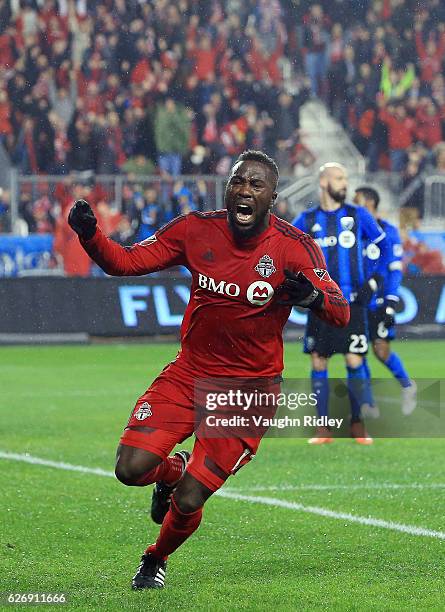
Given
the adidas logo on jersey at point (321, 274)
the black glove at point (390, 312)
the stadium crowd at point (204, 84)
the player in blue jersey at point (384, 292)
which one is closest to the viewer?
the adidas logo on jersey at point (321, 274)

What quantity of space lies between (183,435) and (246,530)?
137 centimetres

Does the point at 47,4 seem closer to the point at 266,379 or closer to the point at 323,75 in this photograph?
the point at 323,75

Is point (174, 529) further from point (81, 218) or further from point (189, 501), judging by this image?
point (81, 218)

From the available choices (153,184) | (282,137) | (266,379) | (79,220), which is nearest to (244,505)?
(266,379)

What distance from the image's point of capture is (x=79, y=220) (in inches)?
207

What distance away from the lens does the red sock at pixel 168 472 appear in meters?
5.63

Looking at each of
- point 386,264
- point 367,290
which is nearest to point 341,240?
point 367,290

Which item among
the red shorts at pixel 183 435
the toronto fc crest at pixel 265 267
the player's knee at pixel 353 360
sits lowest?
the player's knee at pixel 353 360

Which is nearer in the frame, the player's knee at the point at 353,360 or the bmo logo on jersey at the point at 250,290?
the bmo logo on jersey at the point at 250,290

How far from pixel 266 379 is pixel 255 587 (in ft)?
2.97

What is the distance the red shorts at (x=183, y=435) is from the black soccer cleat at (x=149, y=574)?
0.41 meters

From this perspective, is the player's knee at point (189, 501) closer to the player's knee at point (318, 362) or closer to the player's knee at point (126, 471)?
the player's knee at point (126, 471)

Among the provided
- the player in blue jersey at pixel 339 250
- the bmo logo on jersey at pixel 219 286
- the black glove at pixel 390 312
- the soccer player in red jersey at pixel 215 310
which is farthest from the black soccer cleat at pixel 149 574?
the black glove at pixel 390 312

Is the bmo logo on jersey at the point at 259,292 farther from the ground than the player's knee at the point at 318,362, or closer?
A: farther from the ground
